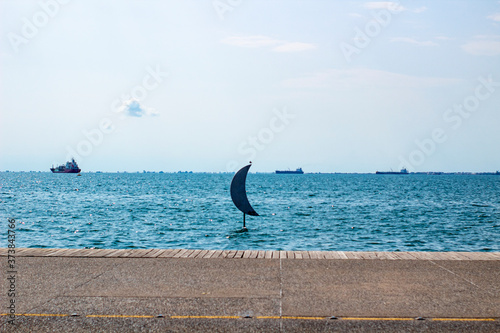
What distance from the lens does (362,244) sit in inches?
929

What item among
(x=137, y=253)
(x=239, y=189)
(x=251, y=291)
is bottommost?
(x=251, y=291)

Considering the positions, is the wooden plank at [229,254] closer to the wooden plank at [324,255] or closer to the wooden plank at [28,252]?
the wooden plank at [324,255]

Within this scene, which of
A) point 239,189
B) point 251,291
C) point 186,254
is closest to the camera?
point 251,291

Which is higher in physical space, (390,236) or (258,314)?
(258,314)

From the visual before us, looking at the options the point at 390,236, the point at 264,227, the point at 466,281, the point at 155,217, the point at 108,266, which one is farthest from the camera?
the point at 155,217

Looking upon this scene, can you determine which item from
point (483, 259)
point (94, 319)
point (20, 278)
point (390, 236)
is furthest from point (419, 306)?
point (390, 236)

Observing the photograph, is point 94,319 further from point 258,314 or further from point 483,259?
point 483,259

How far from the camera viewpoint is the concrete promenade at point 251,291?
546cm

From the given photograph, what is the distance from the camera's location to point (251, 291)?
6652mm

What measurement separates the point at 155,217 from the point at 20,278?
3044cm

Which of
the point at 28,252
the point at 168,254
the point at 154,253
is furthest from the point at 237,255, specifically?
the point at 28,252

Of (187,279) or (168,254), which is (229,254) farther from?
(187,279)

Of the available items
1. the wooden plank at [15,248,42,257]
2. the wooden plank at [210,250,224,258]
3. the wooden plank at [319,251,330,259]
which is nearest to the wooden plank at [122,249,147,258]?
the wooden plank at [210,250,224,258]

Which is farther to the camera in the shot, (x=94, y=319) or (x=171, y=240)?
(x=171, y=240)
